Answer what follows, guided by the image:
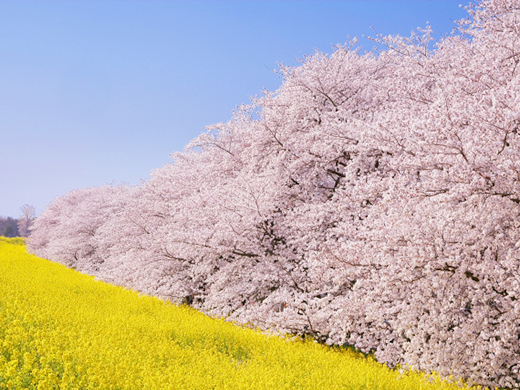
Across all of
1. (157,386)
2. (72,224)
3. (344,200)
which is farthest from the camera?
(72,224)

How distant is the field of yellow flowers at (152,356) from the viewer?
563 cm

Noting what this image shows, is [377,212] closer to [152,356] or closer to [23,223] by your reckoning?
[152,356]

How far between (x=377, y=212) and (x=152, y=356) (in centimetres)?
481

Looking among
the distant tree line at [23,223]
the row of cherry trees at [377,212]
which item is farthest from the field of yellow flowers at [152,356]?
the distant tree line at [23,223]

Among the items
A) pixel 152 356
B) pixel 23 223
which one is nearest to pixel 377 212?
pixel 152 356

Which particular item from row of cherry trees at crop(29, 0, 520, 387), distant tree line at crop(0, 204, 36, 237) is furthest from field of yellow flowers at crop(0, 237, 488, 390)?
distant tree line at crop(0, 204, 36, 237)

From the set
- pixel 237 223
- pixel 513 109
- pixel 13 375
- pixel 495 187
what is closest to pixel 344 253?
pixel 495 187

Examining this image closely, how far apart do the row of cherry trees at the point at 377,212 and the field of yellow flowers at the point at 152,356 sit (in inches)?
36.9

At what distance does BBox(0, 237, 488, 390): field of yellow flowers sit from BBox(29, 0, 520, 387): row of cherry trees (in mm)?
936

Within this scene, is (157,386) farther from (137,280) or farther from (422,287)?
(137,280)

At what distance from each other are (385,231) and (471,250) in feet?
4.24

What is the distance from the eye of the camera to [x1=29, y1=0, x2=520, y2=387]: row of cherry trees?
6.29m

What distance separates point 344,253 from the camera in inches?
305

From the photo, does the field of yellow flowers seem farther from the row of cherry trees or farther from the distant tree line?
the distant tree line
